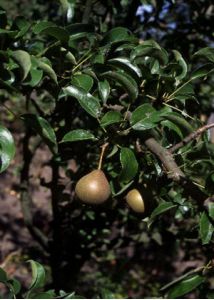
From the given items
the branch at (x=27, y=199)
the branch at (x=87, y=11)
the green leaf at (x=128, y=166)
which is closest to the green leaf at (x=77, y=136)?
the green leaf at (x=128, y=166)

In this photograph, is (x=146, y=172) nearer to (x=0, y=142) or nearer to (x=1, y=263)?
(x=0, y=142)

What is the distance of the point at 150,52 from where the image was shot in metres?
1.35

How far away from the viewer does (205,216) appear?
1277 mm

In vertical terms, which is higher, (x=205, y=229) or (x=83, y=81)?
(x=83, y=81)

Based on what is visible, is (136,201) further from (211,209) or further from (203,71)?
(203,71)

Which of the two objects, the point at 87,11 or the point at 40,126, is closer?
the point at 40,126

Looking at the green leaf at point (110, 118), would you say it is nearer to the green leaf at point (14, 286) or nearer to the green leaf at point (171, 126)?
the green leaf at point (171, 126)

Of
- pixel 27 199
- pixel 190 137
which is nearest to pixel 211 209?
pixel 190 137

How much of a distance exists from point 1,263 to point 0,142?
3344 mm

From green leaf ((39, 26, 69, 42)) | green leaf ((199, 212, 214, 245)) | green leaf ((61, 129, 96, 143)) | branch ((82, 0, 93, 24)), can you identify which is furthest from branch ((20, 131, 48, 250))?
green leaf ((199, 212, 214, 245))

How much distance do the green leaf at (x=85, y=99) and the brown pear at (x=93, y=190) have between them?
17 cm

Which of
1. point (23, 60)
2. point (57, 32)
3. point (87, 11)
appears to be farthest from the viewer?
point (87, 11)

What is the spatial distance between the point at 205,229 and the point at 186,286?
0.20 metres

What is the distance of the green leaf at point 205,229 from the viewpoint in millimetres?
1266
